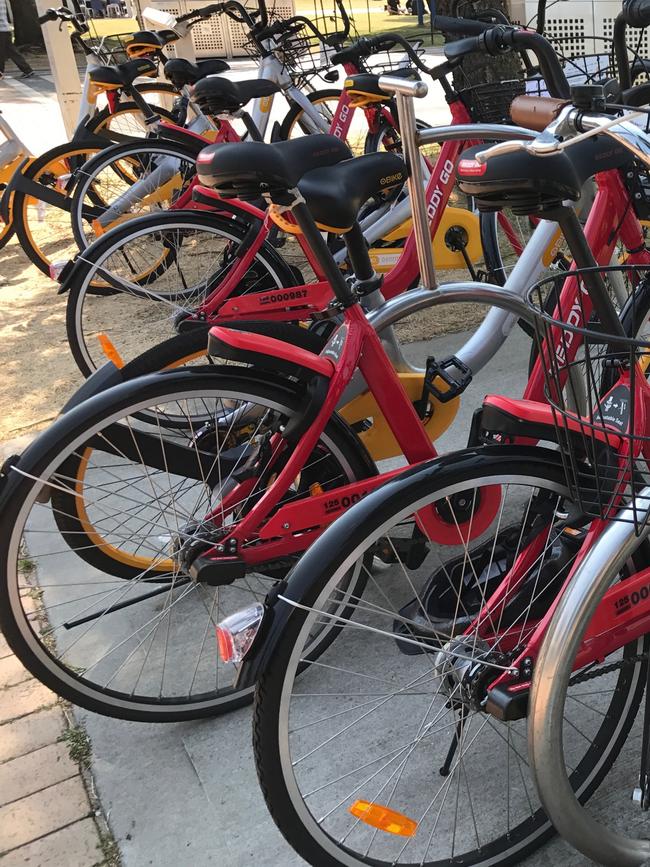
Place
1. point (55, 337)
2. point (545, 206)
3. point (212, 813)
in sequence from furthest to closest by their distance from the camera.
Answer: point (55, 337)
point (212, 813)
point (545, 206)

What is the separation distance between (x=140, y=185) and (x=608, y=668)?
4.23 metres

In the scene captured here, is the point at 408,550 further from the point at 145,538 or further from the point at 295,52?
the point at 295,52

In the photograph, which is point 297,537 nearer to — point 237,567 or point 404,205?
point 237,567

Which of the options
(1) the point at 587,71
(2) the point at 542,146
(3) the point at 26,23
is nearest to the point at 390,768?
(2) the point at 542,146

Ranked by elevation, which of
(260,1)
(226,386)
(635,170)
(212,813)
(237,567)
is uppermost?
(260,1)

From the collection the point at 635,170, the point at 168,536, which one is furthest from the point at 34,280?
the point at 635,170

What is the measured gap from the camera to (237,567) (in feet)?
7.54

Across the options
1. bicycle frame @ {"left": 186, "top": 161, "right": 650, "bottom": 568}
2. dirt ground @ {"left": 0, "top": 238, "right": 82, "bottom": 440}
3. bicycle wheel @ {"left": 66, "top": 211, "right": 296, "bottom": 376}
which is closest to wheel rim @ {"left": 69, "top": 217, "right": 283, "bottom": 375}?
bicycle wheel @ {"left": 66, "top": 211, "right": 296, "bottom": 376}

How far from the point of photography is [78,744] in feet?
7.84

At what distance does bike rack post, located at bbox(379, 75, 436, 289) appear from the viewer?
217cm

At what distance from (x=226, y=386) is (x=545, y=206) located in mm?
962

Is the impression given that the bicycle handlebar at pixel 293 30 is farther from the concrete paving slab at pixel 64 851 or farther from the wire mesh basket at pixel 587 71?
the concrete paving slab at pixel 64 851

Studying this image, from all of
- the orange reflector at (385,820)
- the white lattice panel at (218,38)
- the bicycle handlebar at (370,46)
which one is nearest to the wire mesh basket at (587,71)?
the bicycle handlebar at (370,46)

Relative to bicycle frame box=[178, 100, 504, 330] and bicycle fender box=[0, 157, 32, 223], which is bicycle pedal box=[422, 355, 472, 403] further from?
bicycle fender box=[0, 157, 32, 223]
